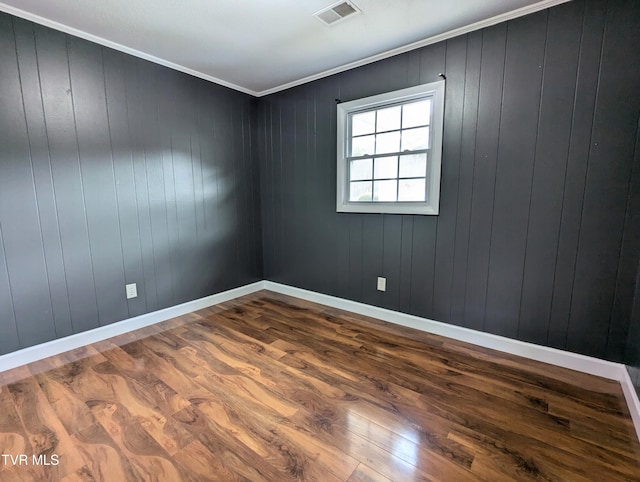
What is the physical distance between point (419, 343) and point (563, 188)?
5.07 ft

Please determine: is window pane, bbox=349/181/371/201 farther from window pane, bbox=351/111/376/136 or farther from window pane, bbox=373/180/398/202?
window pane, bbox=351/111/376/136

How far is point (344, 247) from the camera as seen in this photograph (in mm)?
3135

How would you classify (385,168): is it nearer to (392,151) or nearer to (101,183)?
(392,151)

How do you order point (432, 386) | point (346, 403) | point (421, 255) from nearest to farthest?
point (346, 403) < point (432, 386) < point (421, 255)

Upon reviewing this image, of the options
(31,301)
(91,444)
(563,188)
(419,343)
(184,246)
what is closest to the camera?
(91,444)

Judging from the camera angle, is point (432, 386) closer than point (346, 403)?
No

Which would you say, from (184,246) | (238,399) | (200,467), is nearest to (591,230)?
(238,399)

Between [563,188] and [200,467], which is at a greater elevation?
[563,188]

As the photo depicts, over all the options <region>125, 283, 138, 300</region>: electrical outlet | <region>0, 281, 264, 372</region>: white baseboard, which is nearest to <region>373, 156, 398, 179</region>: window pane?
<region>0, 281, 264, 372</region>: white baseboard

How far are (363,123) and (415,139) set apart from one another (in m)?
0.58

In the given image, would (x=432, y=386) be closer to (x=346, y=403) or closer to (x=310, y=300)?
(x=346, y=403)

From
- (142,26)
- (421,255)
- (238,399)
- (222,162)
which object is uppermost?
(142,26)

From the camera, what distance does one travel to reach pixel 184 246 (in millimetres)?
3057

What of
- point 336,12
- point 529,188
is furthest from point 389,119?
point 529,188
